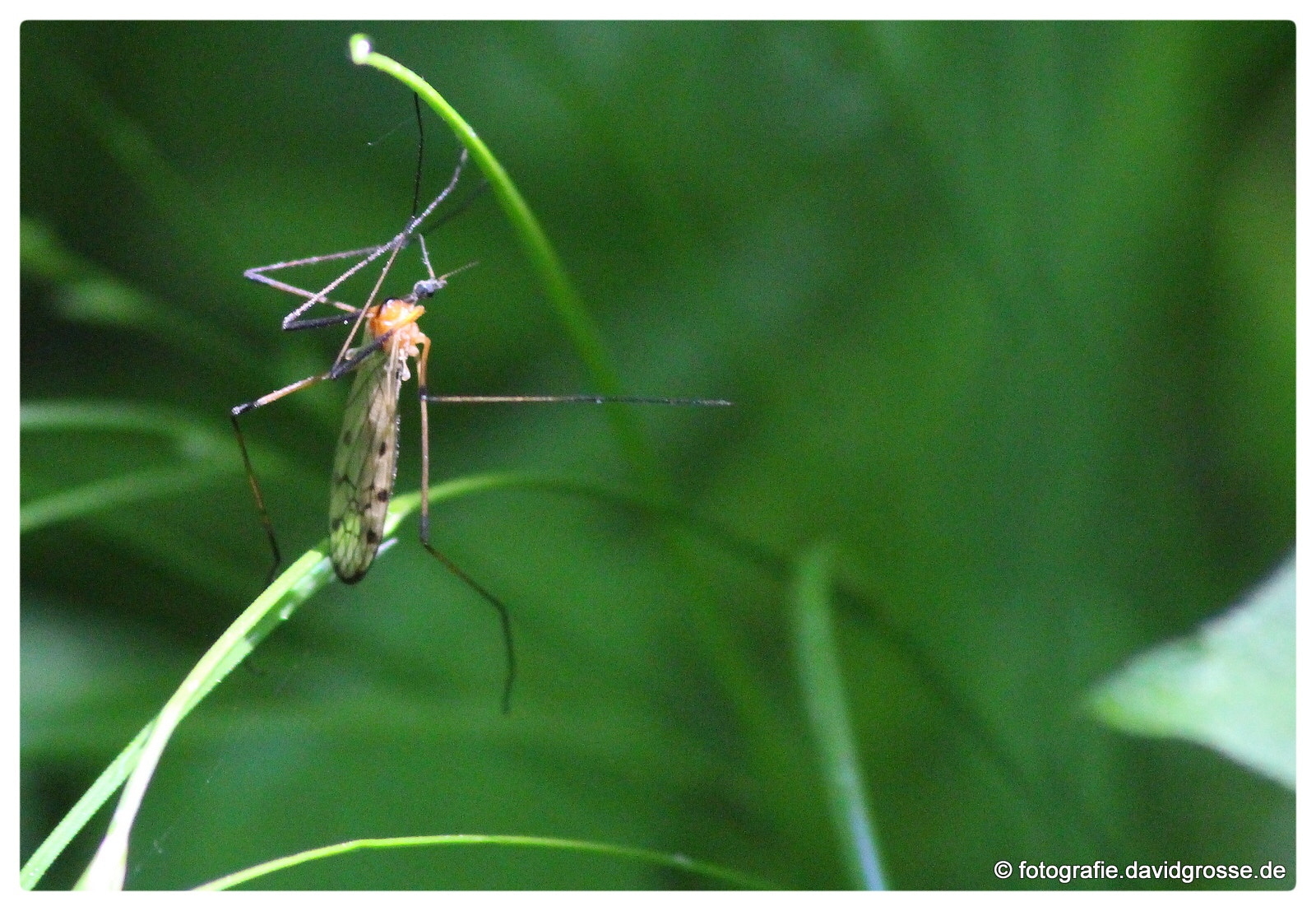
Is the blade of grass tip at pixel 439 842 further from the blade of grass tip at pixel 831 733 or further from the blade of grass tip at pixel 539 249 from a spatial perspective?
the blade of grass tip at pixel 539 249

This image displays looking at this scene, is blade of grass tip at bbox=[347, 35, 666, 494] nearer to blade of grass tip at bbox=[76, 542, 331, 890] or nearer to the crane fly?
the crane fly

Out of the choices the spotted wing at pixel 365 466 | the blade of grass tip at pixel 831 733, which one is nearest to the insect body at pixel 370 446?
the spotted wing at pixel 365 466

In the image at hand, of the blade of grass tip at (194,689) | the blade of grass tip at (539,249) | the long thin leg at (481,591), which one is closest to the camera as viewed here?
the blade of grass tip at (194,689)

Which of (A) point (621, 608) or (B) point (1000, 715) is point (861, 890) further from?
(A) point (621, 608)

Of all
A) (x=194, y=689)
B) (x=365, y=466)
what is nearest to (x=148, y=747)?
(x=194, y=689)

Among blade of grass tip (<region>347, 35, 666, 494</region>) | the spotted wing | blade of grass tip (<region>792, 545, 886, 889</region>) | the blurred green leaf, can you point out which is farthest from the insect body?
the blurred green leaf
